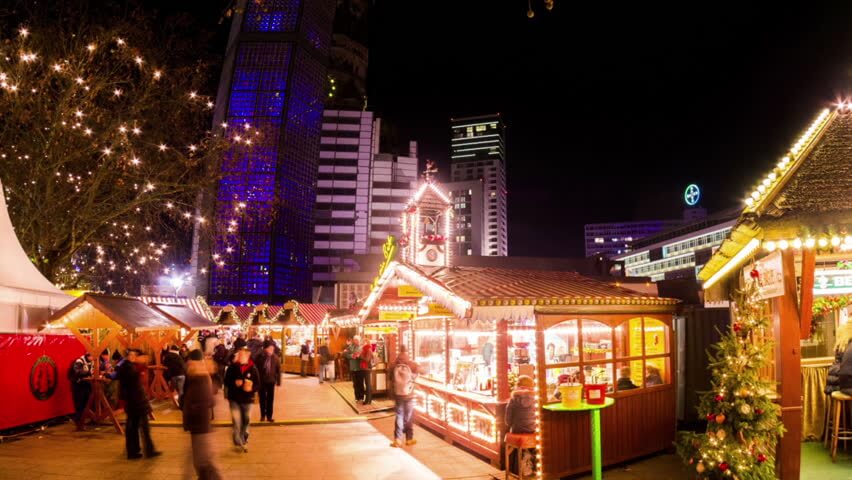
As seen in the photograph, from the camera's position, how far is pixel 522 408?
7.33 meters

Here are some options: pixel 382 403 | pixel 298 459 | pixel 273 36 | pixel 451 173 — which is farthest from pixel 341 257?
pixel 451 173

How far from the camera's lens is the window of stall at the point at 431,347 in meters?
11.7

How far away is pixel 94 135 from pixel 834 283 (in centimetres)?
1519

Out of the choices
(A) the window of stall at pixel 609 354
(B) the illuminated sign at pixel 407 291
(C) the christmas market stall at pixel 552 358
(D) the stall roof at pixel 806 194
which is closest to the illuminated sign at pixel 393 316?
(B) the illuminated sign at pixel 407 291

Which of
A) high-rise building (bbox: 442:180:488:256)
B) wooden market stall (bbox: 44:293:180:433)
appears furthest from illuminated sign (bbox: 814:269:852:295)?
high-rise building (bbox: 442:180:488:256)

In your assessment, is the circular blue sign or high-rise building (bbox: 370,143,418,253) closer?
the circular blue sign

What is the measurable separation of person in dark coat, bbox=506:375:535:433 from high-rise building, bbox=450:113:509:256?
6319 inches

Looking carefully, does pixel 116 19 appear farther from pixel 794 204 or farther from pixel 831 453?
pixel 831 453

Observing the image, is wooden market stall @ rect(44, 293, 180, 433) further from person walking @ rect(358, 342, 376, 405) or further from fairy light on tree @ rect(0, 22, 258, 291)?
person walking @ rect(358, 342, 376, 405)

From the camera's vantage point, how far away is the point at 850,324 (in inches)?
300

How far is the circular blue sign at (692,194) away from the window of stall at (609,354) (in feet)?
264

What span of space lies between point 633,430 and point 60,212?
14329mm

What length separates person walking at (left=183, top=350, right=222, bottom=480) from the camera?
6430 mm

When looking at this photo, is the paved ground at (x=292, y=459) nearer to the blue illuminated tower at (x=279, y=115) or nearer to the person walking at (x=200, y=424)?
the person walking at (x=200, y=424)
